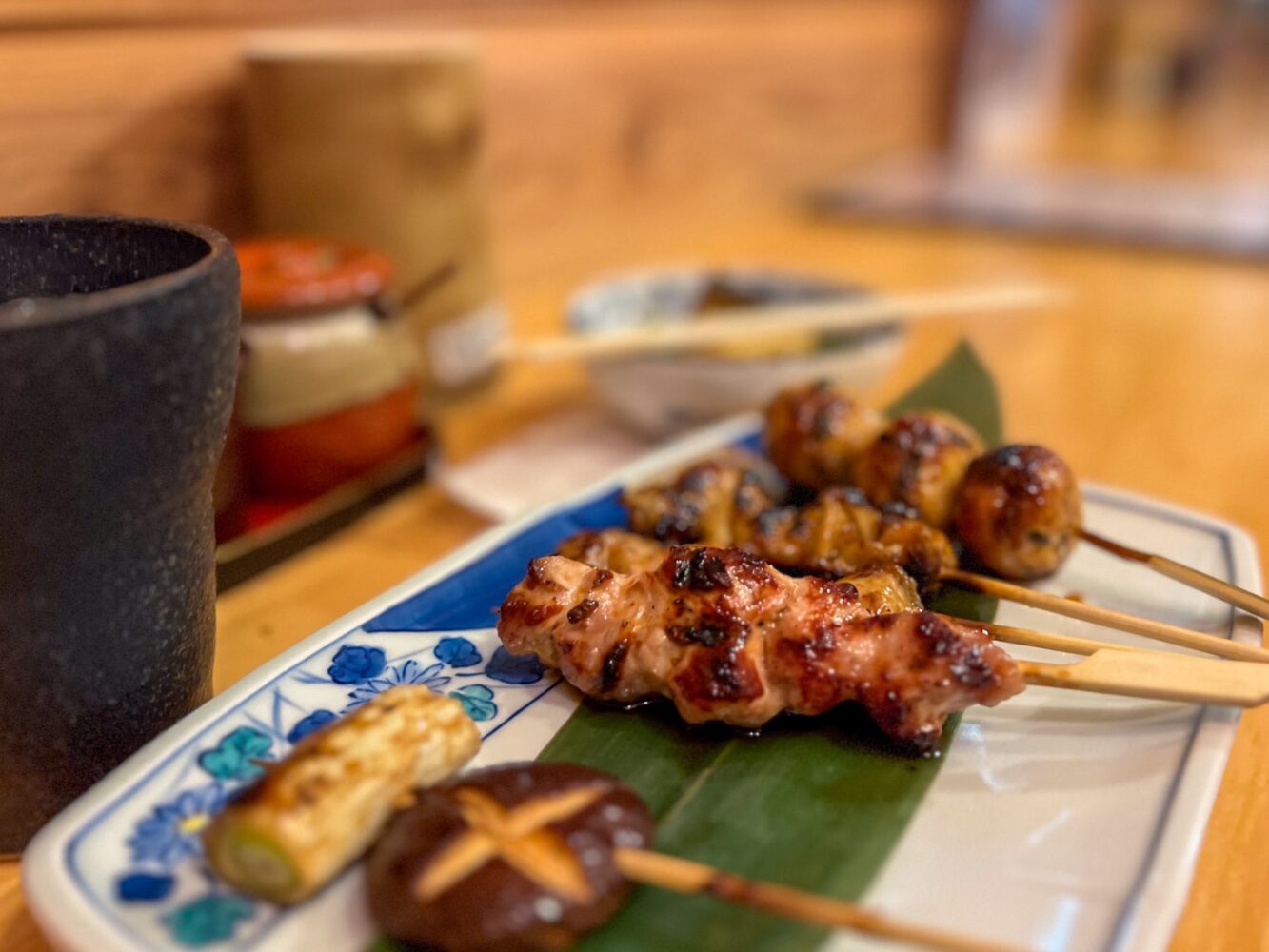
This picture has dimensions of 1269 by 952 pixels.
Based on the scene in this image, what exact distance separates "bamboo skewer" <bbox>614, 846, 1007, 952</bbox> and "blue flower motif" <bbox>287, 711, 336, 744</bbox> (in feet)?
1.33

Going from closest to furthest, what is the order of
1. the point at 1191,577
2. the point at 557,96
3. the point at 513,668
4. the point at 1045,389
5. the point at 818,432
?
the point at 513,668 < the point at 1191,577 < the point at 818,432 < the point at 1045,389 < the point at 557,96

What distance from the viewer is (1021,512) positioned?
154cm

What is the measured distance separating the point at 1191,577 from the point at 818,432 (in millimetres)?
620

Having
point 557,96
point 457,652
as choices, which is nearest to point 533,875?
point 457,652

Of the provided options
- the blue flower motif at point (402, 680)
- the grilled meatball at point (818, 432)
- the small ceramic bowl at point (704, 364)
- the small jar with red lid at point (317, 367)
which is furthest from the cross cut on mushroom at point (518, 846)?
the small ceramic bowl at point (704, 364)

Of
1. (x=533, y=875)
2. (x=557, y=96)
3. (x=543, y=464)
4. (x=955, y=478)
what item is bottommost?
(x=543, y=464)

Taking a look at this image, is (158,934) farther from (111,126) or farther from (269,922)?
(111,126)

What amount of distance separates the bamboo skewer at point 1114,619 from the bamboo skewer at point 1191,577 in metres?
0.07

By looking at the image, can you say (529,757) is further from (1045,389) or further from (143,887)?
(1045,389)

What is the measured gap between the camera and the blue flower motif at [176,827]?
99 centimetres

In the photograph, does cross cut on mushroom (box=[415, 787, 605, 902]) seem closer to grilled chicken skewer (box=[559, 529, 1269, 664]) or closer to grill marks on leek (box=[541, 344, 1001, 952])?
grill marks on leek (box=[541, 344, 1001, 952])

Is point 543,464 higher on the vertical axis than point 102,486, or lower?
lower

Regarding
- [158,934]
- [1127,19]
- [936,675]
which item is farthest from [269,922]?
[1127,19]

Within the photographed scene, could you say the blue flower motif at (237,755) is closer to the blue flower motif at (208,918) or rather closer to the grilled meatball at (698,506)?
the blue flower motif at (208,918)
